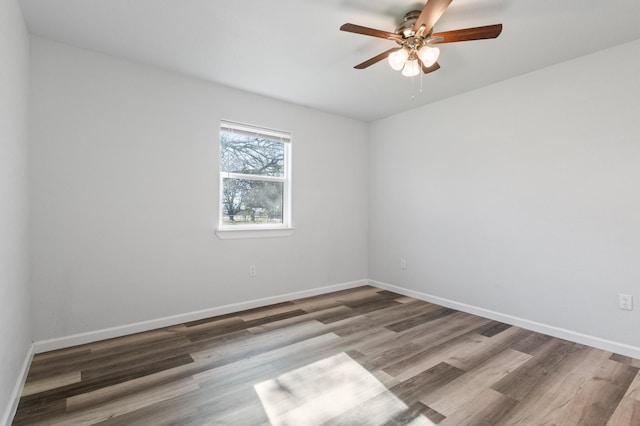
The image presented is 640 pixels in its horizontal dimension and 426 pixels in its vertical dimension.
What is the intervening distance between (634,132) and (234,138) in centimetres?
352

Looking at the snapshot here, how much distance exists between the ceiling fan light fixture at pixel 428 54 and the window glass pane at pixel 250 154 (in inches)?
79.0

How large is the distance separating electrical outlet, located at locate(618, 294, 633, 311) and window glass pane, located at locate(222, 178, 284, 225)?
3223mm

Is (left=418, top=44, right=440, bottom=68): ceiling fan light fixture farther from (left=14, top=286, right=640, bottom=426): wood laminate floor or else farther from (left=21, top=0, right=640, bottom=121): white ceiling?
(left=14, top=286, right=640, bottom=426): wood laminate floor

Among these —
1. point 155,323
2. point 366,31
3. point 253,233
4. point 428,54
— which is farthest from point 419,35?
point 155,323

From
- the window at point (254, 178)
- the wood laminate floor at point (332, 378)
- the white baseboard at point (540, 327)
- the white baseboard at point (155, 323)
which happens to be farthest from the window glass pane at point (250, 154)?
the white baseboard at point (540, 327)

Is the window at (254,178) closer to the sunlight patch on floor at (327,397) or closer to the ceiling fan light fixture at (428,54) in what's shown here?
the sunlight patch on floor at (327,397)

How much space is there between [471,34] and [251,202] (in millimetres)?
2577

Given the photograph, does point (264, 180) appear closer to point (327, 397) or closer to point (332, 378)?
point (332, 378)

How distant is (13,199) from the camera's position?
1.78m

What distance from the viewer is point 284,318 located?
3.14 meters

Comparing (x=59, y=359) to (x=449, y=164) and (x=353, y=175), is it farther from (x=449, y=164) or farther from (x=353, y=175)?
(x=449, y=164)

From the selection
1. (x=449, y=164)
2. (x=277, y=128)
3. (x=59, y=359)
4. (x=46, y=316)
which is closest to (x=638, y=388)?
(x=449, y=164)

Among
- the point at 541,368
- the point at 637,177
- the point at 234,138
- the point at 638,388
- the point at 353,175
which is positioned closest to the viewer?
the point at 638,388

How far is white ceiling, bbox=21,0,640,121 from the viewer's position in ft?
6.52
